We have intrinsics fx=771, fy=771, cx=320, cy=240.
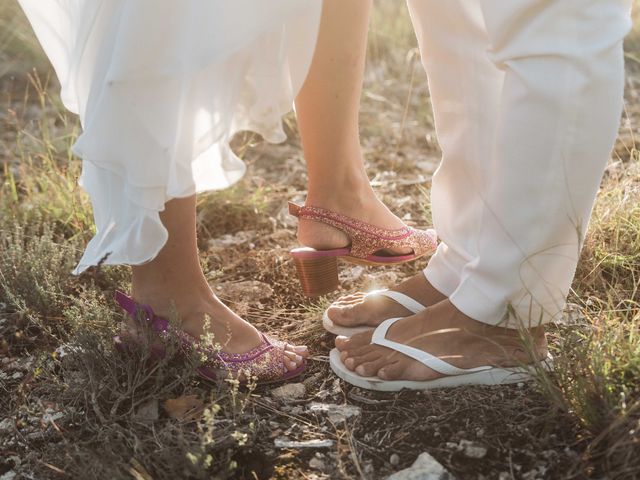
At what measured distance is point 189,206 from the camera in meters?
1.68

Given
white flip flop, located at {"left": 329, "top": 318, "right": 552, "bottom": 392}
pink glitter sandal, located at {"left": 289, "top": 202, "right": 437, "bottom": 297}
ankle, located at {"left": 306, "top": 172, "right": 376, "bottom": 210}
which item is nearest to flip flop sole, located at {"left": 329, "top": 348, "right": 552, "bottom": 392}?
white flip flop, located at {"left": 329, "top": 318, "right": 552, "bottom": 392}

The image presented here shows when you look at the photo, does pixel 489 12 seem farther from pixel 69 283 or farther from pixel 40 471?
pixel 69 283

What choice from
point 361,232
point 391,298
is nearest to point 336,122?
point 361,232

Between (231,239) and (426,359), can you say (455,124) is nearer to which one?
(426,359)

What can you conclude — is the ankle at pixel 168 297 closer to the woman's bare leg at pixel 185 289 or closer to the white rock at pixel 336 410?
the woman's bare leg at pixel 185 289

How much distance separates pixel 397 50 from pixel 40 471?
10.8 ft

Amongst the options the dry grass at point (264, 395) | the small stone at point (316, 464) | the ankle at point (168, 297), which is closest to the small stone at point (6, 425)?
the dry grass at point (264, 395)

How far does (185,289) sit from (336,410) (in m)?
0.43

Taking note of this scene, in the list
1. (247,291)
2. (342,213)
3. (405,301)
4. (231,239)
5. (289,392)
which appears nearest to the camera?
(289,392)

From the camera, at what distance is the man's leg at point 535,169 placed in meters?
1.38

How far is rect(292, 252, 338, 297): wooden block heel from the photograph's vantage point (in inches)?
78.9

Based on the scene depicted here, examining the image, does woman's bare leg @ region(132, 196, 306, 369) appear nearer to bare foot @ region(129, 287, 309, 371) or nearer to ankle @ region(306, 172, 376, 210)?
bare foot @ region(129, 287, 309, 371)

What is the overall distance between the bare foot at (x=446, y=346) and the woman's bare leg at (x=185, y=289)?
0.22 metres

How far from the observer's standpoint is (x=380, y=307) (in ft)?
6.36
